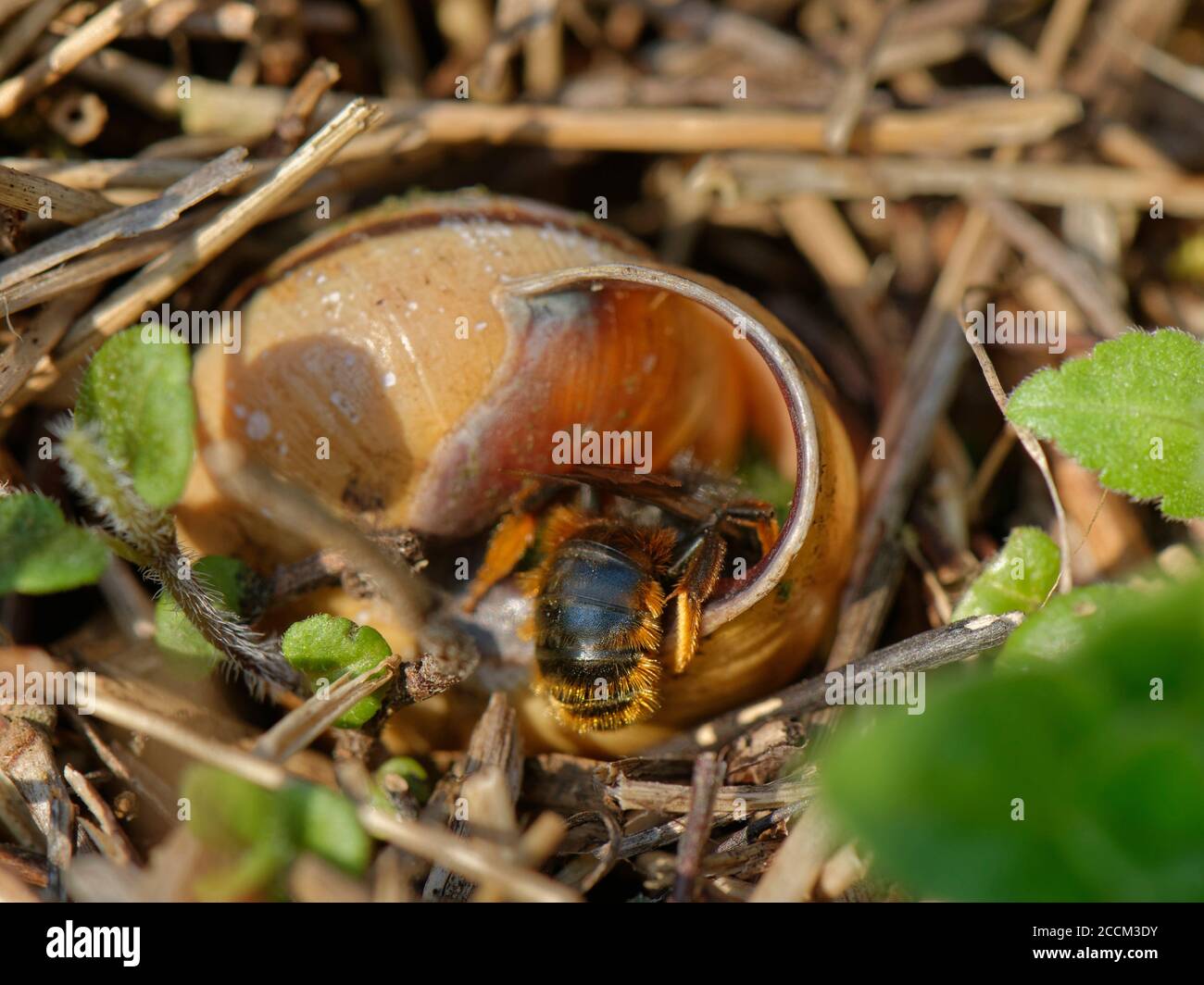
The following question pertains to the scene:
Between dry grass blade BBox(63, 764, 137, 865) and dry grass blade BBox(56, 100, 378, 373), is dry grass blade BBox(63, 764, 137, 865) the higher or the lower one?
the lower one

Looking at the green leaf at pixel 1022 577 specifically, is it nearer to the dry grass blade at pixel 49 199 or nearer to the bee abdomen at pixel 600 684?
the bee abdomen at pixel 600 684

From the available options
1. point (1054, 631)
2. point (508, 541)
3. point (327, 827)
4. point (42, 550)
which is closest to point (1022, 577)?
point (1054, 631)

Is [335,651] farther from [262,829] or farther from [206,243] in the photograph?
[206,243]

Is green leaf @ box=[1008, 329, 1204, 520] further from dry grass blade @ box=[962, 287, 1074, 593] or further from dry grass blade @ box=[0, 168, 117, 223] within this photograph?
dry grass blade @ box=[0, 168, 117, 223]

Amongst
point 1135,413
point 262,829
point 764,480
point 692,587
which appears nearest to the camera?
point 262,829

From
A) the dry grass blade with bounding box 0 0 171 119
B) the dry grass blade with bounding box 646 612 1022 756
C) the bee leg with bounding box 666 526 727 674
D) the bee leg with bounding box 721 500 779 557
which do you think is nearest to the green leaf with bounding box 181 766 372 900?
the bee leg with bounding box 666 526 727 674

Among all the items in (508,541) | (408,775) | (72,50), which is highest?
(72,50)

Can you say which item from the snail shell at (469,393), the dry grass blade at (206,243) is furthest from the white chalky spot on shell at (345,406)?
the dry grass blade at (206,243)
